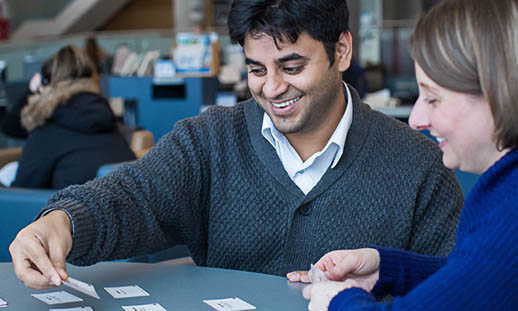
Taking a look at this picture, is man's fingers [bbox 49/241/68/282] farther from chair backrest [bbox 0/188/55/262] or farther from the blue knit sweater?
chair backrest [bbox 0/188/55/262]

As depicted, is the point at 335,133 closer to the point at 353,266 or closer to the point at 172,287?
the point at 353,266

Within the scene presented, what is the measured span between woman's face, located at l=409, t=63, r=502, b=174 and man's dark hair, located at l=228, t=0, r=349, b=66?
55cm

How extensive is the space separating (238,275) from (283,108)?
0.40m

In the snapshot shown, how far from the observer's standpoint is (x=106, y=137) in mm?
3453

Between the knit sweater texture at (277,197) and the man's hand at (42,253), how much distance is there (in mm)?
244

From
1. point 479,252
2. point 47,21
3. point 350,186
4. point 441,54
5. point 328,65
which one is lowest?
point 47,21

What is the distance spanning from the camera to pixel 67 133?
3.38 m

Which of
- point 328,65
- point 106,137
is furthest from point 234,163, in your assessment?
point 106,137

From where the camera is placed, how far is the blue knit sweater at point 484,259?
92 centimetres

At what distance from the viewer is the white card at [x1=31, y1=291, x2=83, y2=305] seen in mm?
1226

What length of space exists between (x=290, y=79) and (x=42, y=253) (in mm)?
A: 670

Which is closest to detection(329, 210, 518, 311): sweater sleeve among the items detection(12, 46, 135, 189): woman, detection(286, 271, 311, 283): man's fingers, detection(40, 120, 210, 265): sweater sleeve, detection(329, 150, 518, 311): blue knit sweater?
detection(329, 150, 518, 311): blue knit sweater

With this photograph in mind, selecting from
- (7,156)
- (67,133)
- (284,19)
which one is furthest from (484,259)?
(7,156)

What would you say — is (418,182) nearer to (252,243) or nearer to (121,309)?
(252,243)
